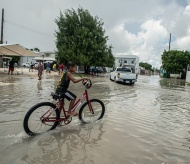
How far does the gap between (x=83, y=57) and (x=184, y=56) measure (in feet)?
112

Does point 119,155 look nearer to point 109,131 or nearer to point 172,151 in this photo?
point 172,151

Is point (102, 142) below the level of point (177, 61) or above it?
below

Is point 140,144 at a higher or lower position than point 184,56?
lower

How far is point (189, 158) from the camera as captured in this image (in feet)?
16.3

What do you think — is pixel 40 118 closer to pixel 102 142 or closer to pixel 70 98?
pixel 70 98

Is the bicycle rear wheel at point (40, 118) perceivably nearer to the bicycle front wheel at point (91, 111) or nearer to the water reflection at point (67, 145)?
the water reflection at point (67, 145)

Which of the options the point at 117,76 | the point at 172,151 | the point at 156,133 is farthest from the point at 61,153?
the point at 117,76

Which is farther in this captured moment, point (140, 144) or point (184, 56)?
point (184, 56)

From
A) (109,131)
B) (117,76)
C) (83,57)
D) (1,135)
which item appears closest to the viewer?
(1,135)

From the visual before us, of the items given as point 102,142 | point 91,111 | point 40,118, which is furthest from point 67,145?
point 91,111

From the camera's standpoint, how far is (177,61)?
62.9m

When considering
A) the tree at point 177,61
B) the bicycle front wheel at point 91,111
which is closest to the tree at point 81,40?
the tree at point 177,61

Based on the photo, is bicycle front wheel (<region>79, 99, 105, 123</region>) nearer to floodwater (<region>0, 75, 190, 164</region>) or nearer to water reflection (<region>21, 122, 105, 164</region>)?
floodwater (<region>0, 75, 190, 164</region>)

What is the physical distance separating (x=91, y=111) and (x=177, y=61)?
196ft
